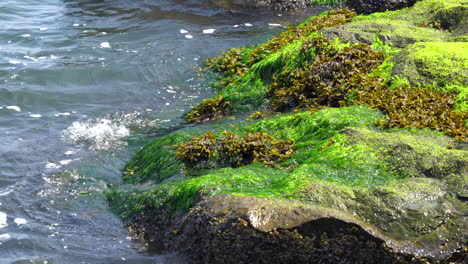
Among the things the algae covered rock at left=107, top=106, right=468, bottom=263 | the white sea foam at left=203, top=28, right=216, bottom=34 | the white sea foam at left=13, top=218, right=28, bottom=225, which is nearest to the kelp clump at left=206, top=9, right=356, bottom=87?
the white sea foam at left=203, top=28, right=216, bottom=34

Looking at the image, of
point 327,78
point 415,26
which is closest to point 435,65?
point 327,78

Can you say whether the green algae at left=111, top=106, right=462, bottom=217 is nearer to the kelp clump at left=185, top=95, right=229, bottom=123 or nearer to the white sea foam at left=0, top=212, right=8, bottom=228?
the white sea foam at left=0, top=212, right=8, bottom=228

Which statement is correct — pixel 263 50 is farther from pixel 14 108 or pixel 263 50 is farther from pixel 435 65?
pixel 14 108

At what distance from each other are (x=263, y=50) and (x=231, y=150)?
372 cm

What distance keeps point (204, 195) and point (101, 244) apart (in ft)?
4.24

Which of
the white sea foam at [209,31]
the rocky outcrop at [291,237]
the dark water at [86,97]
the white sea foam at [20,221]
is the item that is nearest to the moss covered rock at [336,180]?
the rocky outcrop at [291,237]

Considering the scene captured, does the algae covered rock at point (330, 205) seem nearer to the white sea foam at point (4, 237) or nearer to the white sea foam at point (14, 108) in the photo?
the white sea foam at point (4, 237)

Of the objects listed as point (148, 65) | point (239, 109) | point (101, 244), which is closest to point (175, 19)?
point (148, 65)

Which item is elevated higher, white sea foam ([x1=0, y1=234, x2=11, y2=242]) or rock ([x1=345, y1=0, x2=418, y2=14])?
rock ([x1=345, y1=0, x2=418, y2=14])

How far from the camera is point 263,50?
9109 millimetres

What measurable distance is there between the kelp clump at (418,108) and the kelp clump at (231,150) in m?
1.14

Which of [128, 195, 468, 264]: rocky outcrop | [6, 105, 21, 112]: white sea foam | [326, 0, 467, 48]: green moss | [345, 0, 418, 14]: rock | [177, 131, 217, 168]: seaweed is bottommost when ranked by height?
[6, 105, 21, 112]: white sea foam

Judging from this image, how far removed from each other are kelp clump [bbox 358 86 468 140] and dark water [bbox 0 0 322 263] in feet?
9.16

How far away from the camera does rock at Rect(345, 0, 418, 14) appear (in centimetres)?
1001
